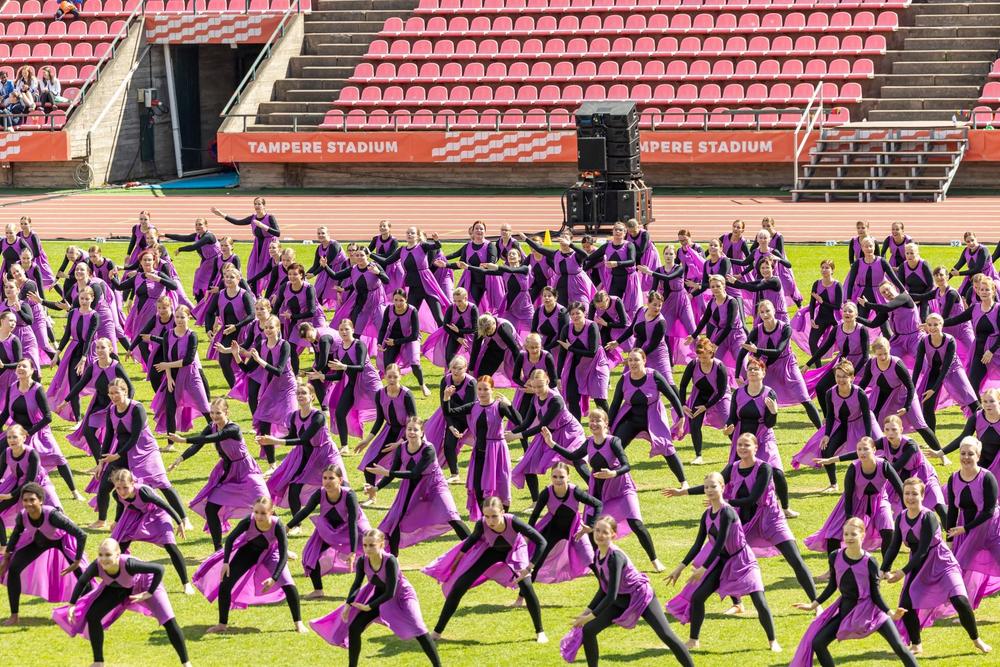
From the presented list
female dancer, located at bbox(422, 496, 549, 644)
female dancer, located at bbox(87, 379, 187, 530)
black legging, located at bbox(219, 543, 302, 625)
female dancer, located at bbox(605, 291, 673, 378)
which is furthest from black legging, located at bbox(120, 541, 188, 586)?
female dancer, located at bbox(605, 291, 673, 378)

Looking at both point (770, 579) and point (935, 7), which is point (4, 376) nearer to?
point (770, 579)

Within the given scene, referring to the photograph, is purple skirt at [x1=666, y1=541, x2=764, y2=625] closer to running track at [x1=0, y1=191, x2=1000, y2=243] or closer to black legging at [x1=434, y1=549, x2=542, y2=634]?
black legging at [x1=434, y1=549, x2=542, y2=634]

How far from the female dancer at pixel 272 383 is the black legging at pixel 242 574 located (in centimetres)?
444

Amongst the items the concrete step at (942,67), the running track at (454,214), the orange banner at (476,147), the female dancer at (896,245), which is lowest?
the running track at (454,214)

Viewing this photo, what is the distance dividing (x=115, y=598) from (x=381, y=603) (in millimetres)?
1996

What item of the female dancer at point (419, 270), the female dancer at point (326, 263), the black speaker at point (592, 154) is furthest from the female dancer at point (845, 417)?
the black speaker at point (592, 154)

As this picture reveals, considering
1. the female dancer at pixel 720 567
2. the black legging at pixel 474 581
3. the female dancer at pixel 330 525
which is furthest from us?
the female dancer at pixel 330 525

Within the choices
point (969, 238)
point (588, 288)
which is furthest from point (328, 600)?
point (969, 238)

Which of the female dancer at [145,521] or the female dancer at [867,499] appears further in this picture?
the female dancer at [145,521]

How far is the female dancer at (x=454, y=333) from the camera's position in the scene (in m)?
19.7

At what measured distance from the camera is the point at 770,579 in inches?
561

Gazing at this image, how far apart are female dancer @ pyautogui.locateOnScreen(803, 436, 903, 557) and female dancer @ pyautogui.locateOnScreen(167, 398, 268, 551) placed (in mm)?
4961

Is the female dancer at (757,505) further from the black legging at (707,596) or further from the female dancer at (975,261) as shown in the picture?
the female dancer at (975,261)

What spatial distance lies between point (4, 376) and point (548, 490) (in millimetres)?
6761
